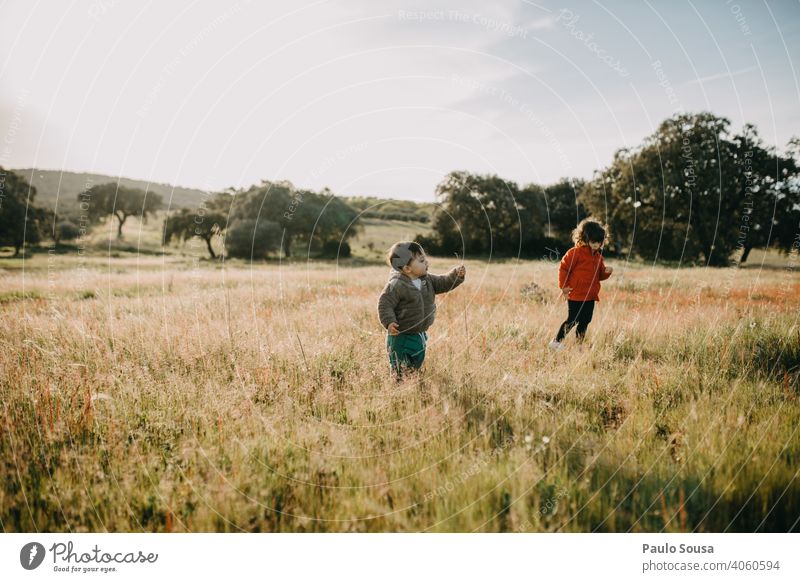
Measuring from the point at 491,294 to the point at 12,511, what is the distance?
9760 millimetres

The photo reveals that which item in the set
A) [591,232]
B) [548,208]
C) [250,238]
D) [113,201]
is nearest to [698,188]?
[548,208]

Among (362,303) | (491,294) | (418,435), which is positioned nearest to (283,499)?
(418,435)

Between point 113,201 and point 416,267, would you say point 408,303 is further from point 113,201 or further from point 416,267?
point 113,201

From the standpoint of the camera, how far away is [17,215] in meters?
13.7

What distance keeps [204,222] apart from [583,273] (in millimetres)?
24931

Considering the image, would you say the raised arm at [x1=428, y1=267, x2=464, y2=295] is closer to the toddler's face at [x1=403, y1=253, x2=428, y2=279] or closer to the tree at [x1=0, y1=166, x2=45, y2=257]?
the toddler's face at [x1=403, y1=253, x2=428, y2=279]

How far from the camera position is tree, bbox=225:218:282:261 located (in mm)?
25938

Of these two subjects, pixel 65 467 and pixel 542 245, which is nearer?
pixel 65 467

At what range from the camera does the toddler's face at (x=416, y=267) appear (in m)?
4.92

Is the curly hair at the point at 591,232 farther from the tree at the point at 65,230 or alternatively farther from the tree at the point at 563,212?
the tree at the point at 563,212

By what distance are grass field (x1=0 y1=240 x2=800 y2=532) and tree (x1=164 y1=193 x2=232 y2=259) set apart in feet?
64.0
